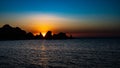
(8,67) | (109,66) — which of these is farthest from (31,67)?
(109,66)

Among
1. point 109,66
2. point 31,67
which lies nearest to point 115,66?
point 109,66

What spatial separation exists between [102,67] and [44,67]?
35.5ft

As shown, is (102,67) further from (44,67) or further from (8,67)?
(8,67)

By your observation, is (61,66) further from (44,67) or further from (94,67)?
(94,67)

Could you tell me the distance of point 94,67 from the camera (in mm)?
37406

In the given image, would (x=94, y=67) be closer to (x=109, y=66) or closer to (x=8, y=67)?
(x=109, y=66)

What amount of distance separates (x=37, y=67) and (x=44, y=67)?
4.31ft

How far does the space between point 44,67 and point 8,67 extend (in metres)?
6.57

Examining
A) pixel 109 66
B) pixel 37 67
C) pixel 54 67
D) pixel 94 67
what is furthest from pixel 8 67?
pixel 109 66

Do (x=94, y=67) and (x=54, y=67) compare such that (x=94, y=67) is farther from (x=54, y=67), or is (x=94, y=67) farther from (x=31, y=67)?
(x=31, y=67)

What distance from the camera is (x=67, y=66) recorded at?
38.5m

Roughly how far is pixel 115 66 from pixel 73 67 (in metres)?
8.01

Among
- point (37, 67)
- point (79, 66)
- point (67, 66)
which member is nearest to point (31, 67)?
point (37, 67)

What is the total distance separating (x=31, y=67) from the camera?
37.1 m
